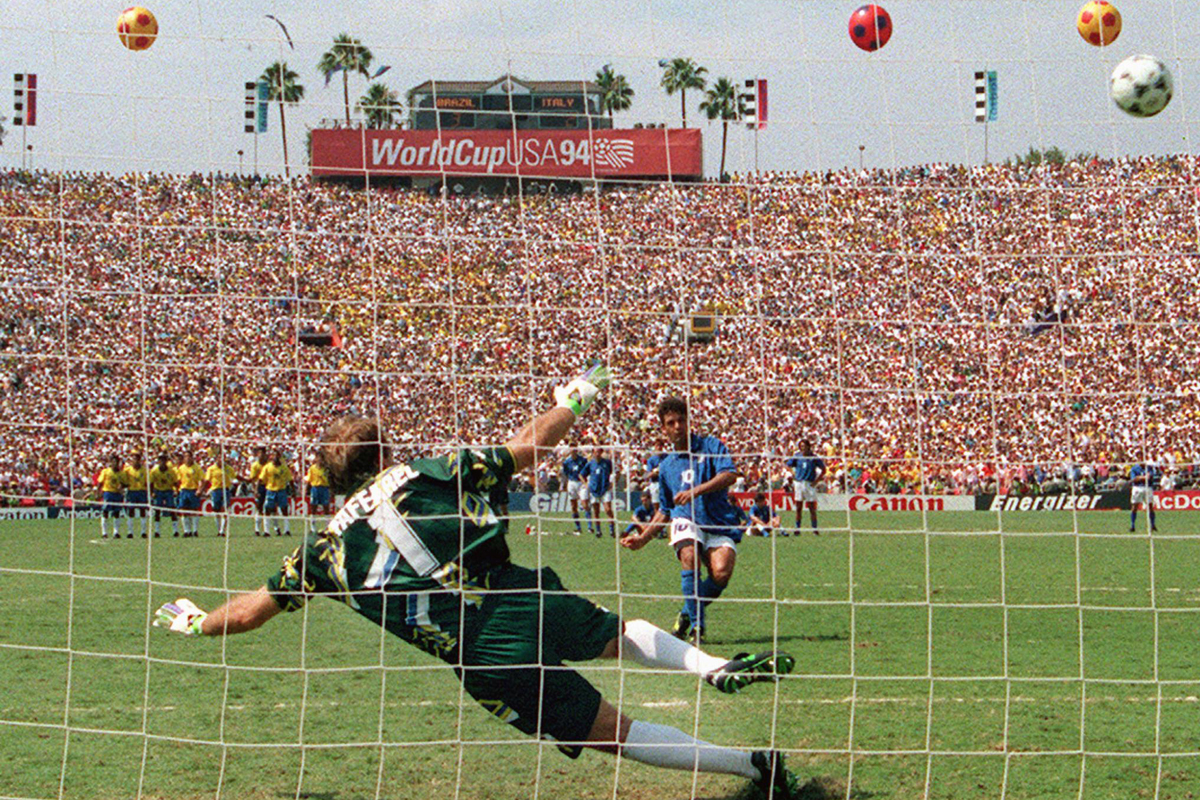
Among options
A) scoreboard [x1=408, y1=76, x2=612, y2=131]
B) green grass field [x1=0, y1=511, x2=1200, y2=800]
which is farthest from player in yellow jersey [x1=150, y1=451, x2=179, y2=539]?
scoreboard [x1=408, y1=76, x2=612, y2=131]

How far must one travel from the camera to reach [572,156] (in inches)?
Result: 322

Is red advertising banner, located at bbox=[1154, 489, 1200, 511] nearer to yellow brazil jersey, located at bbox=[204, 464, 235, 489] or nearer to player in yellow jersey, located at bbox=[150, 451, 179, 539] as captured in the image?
yellow brazil jersey, located at bbox=[204, 464, 235, 489]

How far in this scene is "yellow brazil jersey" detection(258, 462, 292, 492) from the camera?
22750mm

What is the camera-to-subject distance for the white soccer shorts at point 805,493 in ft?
73.6

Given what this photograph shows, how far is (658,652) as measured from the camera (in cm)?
548

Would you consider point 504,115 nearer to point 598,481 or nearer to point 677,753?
point 677,753

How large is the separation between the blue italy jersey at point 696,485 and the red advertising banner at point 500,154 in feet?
6.37

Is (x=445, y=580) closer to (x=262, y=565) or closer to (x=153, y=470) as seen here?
(x=262, y=565)

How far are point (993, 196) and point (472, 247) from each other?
163 inches

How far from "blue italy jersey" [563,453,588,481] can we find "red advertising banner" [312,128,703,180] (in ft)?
46.0

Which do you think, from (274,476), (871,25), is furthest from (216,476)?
(871,25)

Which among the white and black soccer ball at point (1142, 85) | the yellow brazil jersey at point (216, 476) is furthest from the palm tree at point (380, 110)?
the yellow brazil jersey at point (216, 476)

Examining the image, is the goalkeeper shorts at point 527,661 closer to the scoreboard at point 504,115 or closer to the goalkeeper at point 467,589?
the goalkeeper at point 467,589

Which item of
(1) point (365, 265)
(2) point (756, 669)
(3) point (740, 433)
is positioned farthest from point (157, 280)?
(2) point (756, 669)
